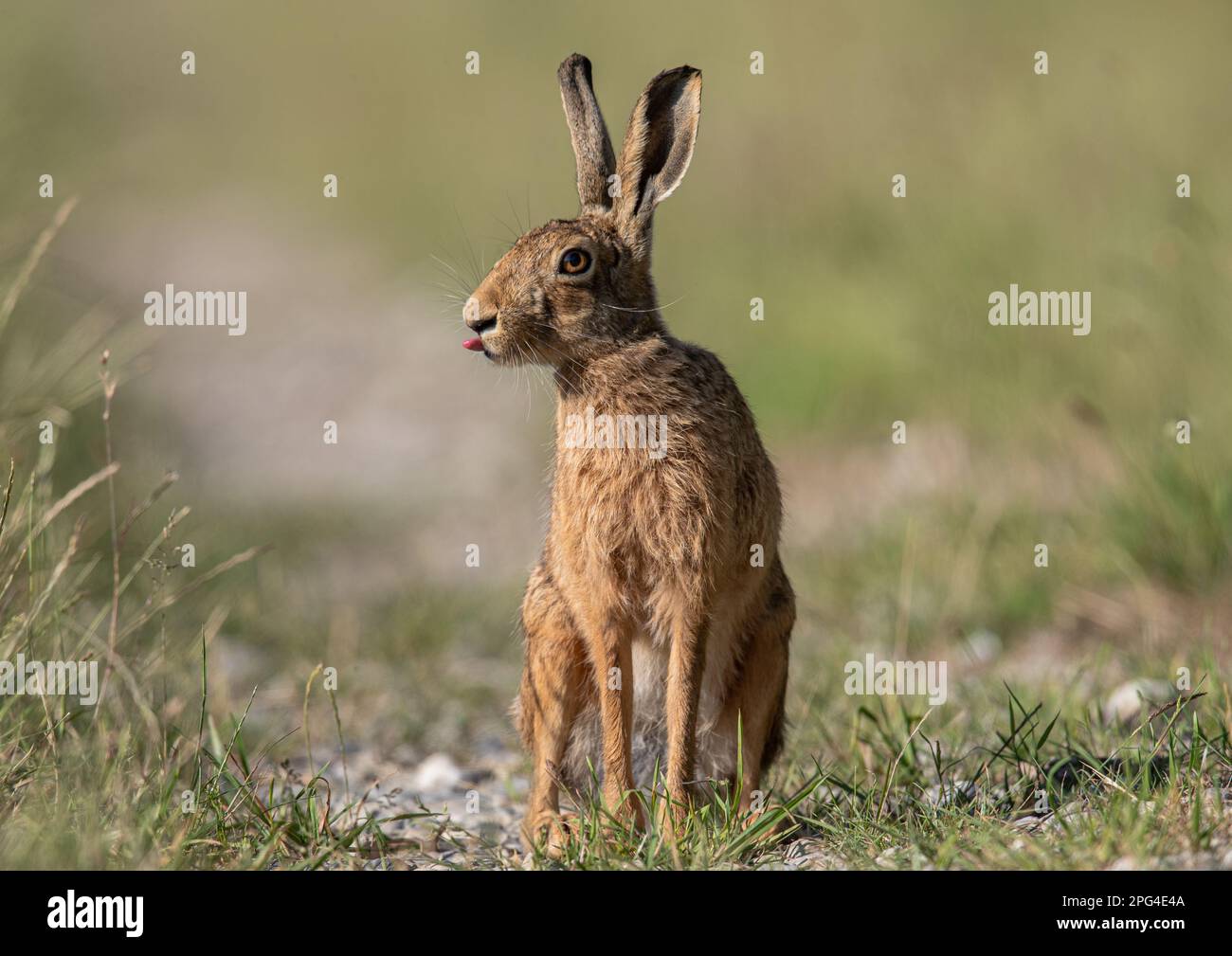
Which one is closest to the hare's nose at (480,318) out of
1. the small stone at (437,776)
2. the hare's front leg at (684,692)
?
the hare's front leg at (684,692)

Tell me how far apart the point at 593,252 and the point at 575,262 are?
7 cm

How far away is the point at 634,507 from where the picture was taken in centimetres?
479

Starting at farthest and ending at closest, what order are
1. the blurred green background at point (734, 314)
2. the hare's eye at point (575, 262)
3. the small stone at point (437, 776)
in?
1. the blurred green background at point (734, 314)
2. the small stone at point (437, 776)
3. the hare's eye at point (575, 262)

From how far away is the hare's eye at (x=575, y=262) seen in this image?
4.98 meters

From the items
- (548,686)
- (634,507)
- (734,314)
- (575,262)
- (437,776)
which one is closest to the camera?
(634,507)

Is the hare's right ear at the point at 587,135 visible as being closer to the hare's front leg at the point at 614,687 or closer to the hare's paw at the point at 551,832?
the hare's front leg at the point at 614,687

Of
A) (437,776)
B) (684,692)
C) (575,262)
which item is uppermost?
(575,262)

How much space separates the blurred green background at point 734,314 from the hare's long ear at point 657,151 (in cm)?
66

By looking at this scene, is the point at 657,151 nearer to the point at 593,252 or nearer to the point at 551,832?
the point at 593,252

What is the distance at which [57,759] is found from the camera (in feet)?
14.9

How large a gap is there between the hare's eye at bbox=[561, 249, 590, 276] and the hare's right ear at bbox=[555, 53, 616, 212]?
0.35 metres

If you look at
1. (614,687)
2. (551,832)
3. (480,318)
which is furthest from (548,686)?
(480,318)

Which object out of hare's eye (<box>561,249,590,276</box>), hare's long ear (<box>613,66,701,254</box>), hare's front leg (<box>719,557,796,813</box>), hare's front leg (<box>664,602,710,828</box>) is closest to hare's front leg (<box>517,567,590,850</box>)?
hare's front leg (<box>664,602,710,828</box>)
